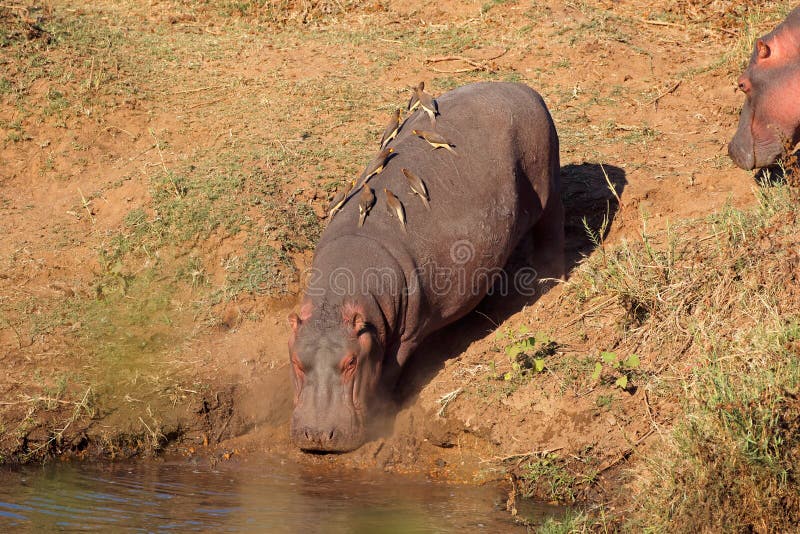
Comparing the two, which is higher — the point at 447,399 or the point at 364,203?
the point at 364,203

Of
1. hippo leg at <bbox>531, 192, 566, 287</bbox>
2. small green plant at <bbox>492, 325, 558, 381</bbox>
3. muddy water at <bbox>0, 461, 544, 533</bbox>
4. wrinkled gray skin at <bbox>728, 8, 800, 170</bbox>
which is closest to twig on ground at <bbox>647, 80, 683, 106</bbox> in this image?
wrinkled gray skin at <bbox>728, 8, 800, 170</bbox>

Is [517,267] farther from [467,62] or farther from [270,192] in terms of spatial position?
[467,62]

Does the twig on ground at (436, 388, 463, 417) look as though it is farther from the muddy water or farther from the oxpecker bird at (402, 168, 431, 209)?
the oxpecker bird at (402, 168, 431, 209)

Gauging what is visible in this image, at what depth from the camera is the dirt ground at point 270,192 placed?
6.30 m

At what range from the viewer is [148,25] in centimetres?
1204

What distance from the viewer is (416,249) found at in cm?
Answer: 645

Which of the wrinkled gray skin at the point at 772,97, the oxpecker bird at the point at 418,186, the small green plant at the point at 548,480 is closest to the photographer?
the small green plant at the point at 548,480

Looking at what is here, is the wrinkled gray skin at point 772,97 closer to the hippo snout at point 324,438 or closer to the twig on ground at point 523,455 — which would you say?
the twig on ground at point 523,455

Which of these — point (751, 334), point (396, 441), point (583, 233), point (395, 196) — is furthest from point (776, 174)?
point (396, 441)

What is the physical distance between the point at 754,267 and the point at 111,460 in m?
4.23

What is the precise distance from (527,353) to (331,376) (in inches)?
56.8

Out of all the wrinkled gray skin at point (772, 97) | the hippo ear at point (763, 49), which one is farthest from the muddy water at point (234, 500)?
the hippo ear at point (763, 49)

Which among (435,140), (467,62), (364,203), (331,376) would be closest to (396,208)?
(364,203)

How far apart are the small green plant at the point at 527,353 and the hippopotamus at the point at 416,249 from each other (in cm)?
47
